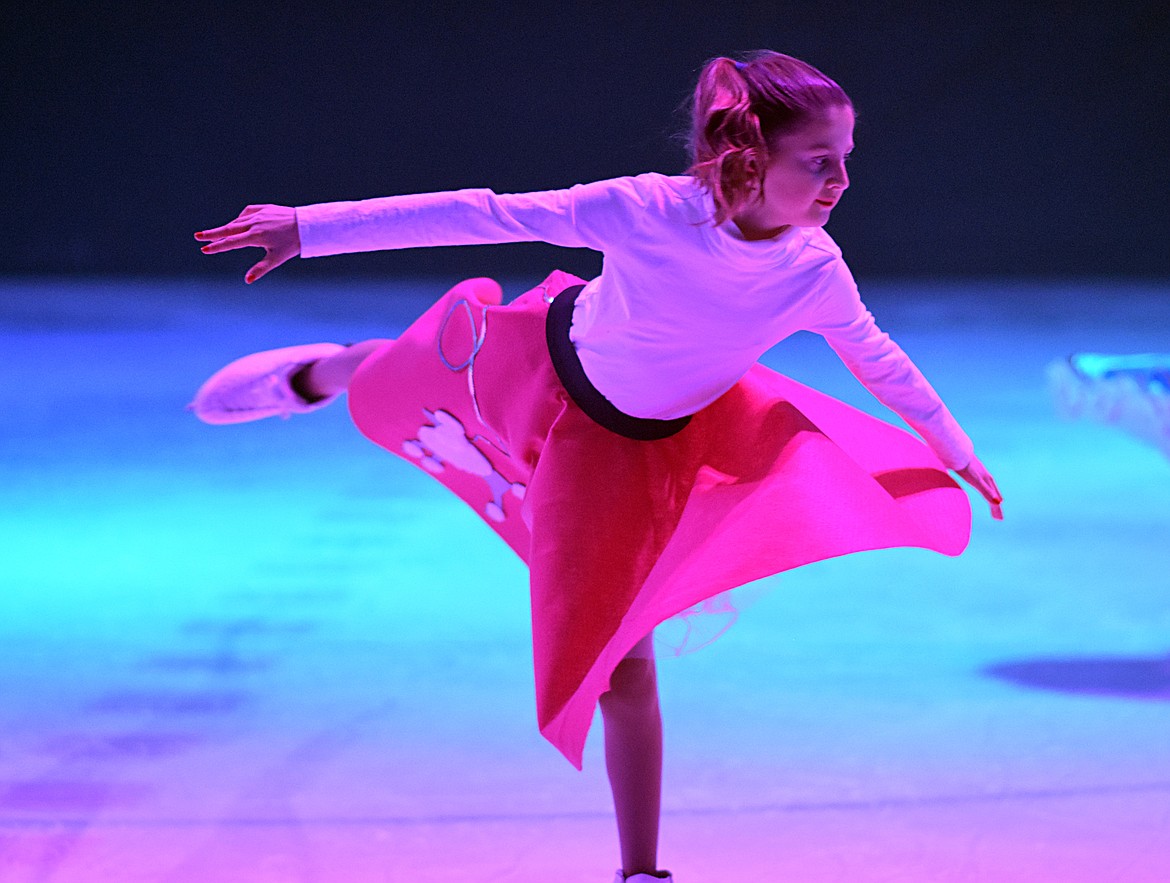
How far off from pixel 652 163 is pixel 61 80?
94.5 inches

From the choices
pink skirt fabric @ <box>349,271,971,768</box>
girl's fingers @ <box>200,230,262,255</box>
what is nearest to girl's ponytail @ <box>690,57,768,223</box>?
pink skirt fabric @ <box>349,271,971,768</box>

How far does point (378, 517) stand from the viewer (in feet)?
8.70

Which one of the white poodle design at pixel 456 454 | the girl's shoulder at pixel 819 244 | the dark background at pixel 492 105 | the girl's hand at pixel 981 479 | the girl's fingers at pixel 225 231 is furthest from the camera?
the dark background at pixel 492 105

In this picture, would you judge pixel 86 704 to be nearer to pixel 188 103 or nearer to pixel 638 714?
pixel 638 714

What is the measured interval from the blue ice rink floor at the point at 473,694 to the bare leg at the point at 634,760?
14 cm

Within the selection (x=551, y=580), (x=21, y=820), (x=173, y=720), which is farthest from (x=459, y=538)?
(x=551, y=580)

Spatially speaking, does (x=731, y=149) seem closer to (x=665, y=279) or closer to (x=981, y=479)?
(x=665, y=279)

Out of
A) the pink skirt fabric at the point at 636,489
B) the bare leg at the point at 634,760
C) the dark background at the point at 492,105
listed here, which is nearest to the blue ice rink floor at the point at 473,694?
the bare leg at the point at 634,760

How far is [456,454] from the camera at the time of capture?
5.22 ft

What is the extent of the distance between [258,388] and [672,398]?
2.44 ft

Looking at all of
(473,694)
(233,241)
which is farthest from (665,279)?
(473,694)

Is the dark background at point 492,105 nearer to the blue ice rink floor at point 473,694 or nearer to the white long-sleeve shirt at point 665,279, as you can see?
the blue ice rink floor at point 473,694

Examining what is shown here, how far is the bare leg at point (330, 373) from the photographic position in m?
1.76

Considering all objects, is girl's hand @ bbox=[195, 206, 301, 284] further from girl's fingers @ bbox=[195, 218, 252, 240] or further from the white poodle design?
the white poodle design
